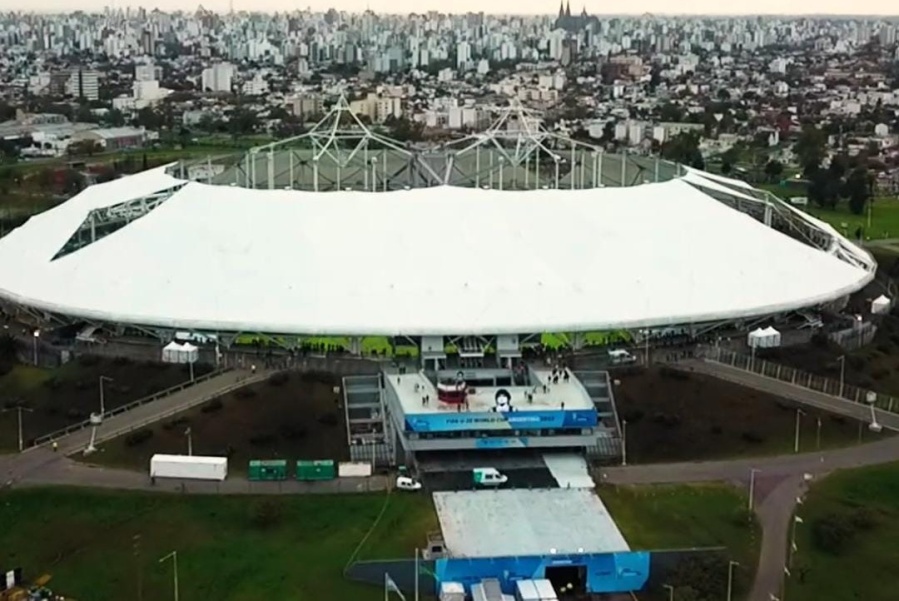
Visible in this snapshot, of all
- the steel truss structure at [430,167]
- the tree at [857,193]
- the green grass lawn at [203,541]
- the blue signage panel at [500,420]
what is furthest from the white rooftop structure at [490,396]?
the tree at [857,193]

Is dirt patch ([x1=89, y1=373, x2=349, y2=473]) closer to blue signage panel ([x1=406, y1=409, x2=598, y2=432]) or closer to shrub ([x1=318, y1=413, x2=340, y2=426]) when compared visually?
shrub ([x1=318, y1=413, x2=340, y2=426])

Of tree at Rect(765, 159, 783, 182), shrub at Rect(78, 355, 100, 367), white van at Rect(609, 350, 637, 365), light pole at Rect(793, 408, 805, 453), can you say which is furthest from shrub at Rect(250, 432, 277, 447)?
tree at Rect(765, 159, 783, 182)

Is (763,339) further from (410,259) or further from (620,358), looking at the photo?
(410,259)

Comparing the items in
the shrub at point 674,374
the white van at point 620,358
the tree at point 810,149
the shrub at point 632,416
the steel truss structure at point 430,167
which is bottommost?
the shrub at point 632,416

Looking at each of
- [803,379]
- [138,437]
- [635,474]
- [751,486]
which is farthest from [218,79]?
[751,486]

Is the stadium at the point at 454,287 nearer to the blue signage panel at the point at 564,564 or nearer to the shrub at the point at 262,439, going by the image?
the blue signage panel at the point at 564,564

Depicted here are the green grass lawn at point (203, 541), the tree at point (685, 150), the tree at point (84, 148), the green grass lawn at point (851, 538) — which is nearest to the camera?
the green grass lawn at point (203, 541)

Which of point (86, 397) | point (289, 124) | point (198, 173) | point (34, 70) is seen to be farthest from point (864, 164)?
point (34, 70)
